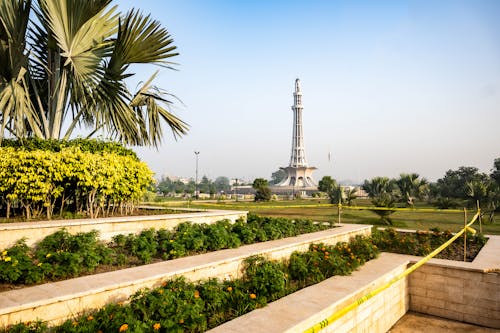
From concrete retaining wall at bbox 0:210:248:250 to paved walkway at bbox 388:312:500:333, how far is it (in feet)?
14.2

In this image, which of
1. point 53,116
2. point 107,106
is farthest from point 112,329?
point 53,116

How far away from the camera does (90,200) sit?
6.91m

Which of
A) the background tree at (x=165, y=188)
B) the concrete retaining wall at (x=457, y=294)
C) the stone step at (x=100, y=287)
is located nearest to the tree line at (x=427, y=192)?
the concrete retaining wall at (x=457, y=294)

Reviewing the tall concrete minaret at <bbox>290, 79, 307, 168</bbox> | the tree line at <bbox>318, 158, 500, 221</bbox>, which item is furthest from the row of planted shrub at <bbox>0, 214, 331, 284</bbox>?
the tall concrete minaret at <bbox>290, 79, 307, 168</bbox>

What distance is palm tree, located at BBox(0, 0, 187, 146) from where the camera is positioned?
282 inches

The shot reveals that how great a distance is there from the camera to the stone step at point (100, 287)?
10.6 feet

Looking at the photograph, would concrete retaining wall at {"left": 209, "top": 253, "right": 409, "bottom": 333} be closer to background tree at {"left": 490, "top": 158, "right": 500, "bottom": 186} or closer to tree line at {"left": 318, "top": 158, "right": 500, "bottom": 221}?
tree line at {"left": 318, "top": 158, "right": 500, "bottom": 221}

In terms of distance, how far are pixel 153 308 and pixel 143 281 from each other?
67cm

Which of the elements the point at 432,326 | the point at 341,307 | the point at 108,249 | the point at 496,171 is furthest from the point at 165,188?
the point at 341,307

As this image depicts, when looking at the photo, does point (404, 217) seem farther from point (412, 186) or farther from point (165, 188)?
point (165, 188)

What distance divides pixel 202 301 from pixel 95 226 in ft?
9.23

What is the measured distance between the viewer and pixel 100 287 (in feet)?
12.3

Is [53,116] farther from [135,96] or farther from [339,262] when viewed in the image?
[339,262]

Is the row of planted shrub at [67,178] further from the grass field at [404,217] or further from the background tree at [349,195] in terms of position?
the background tree at [349,195]
